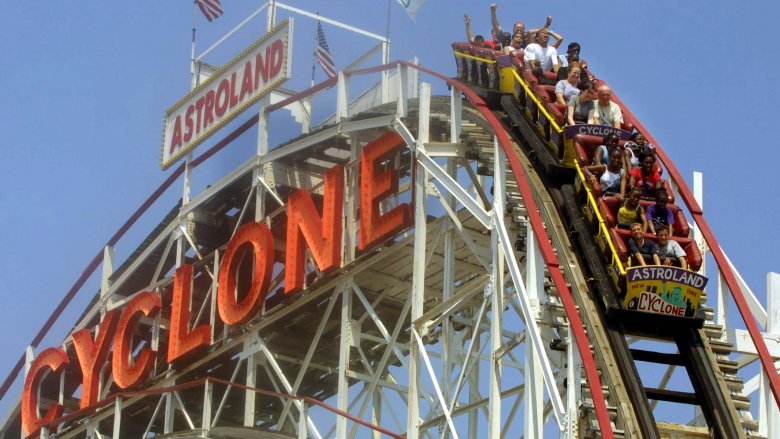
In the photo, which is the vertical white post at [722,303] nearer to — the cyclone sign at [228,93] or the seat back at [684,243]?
the seat back at [684,243]

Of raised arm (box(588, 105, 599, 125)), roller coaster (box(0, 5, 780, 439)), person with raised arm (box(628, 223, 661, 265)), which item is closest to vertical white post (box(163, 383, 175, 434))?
roller coaster (box(0, 5, 780, 439))

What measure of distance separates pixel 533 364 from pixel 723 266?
2431 mm

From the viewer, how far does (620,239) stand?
1847cm

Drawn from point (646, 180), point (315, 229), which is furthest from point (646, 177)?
point (315, 229)

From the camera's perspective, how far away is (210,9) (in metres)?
33.4

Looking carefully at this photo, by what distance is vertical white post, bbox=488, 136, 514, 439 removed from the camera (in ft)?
62.8

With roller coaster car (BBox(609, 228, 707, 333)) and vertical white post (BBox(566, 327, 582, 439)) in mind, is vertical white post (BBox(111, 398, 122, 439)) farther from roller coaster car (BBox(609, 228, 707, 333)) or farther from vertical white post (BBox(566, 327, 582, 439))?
vertical white post (BBox(566, 327, 582, 439))

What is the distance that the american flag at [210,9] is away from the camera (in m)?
33.4

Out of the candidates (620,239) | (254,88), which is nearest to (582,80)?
(620,239)

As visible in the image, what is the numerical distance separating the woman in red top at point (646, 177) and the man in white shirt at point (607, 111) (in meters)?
1.76

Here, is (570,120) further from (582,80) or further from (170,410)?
(170,410)

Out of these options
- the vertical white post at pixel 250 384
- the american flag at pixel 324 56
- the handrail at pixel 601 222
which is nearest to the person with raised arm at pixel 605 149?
the handrail at pixel 601 222

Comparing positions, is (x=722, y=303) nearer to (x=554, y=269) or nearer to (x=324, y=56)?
(x=554, y=269)

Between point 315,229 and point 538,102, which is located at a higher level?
point 538,102
